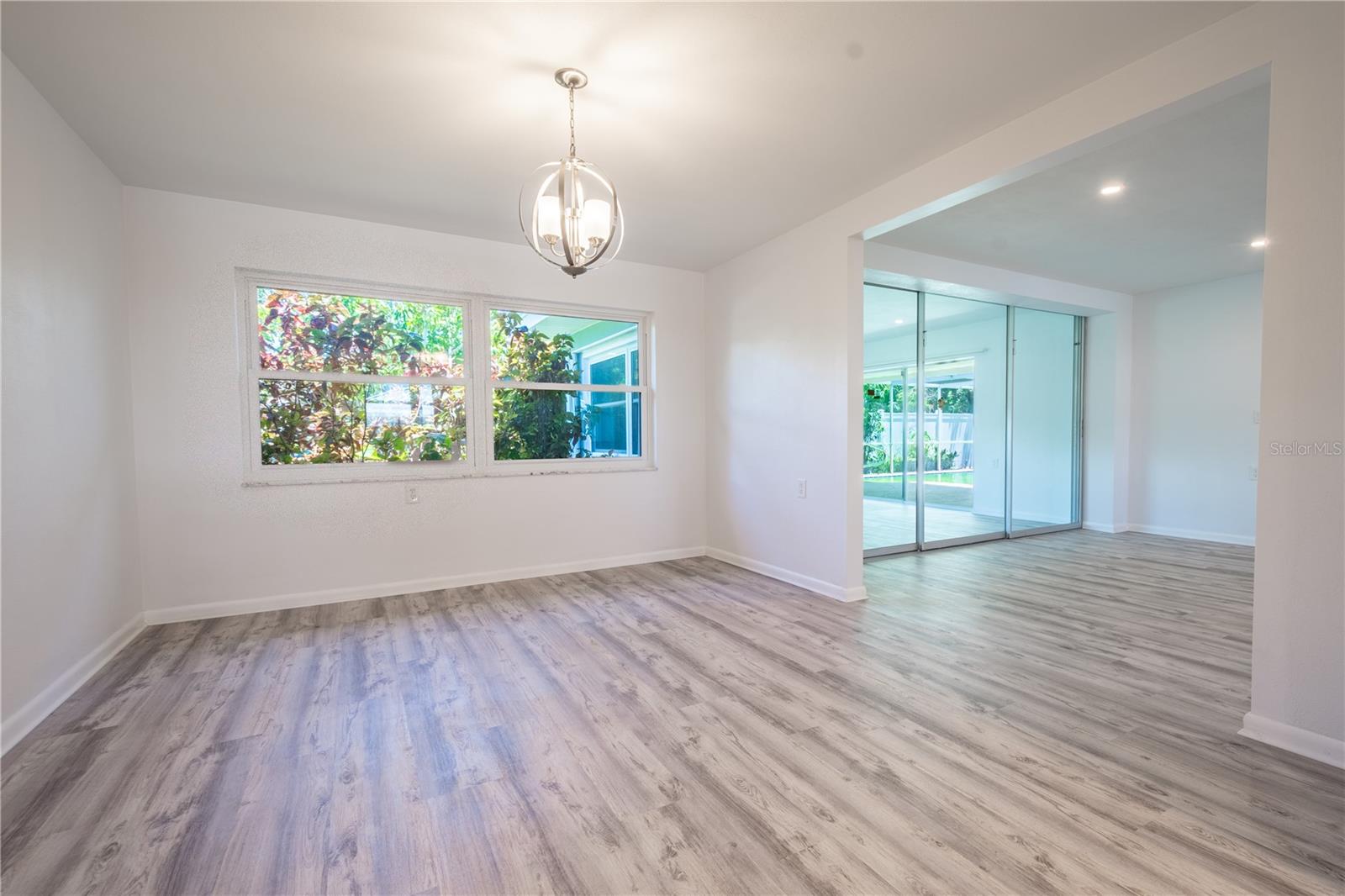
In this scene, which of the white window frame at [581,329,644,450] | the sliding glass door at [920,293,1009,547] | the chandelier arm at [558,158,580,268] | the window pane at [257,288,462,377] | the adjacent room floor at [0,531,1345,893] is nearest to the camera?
the adjacent room floor at [0,531,1345,893]

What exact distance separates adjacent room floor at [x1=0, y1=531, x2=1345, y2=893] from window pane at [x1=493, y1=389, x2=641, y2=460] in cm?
161

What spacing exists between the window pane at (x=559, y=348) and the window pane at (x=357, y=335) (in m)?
0.35

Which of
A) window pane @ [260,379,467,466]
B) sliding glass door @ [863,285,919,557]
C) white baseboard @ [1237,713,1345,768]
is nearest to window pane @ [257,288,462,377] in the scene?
window pane @ [260,379,467,466]

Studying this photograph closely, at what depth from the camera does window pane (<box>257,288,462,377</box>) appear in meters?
3.79

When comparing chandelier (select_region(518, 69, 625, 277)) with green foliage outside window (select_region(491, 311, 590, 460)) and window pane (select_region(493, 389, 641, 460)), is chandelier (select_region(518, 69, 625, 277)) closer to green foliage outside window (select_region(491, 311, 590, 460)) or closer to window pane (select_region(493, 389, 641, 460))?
green foliage outside window (select_region(491, 311, 590, 460))

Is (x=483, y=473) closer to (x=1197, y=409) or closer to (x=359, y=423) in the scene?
(x=359, y=423)

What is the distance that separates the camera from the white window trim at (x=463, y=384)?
367cm

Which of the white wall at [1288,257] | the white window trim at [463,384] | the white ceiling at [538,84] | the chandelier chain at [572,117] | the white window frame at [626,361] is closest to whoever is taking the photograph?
the white wall at [1288,257]

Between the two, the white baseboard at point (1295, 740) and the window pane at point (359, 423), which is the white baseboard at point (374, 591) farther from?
the white baseboard at point (1295, 740)

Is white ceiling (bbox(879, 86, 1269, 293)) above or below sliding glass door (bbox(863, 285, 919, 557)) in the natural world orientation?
above

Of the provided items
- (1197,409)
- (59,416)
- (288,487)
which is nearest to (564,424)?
(288,487)

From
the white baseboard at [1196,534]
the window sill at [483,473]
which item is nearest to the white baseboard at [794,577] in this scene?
the window sill at [483,473]

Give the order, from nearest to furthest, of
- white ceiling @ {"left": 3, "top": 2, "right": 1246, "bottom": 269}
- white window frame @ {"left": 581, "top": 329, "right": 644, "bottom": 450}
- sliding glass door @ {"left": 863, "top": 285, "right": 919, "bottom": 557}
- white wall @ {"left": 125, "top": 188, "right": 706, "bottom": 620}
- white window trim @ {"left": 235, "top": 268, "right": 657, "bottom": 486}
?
white ceiling @ {"left": 3, "top": 2, "right": 1246, "bottom": 269} < white wall @ {"left": 125, "top": 188, "right": 706, "bottom": 620} < white window trim @ {"left": 235, "top": 268, "right": 657, "bottom": 486} < white window frame @ {"left": 581, "top": 329, "right": 644, "bottom": 450} < sliding glass door @ {"left": 863, "top": 285, "right": 919, "bottom": 557}

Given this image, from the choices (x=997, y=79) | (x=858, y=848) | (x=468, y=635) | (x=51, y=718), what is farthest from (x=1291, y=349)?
(x=51, y=718)
